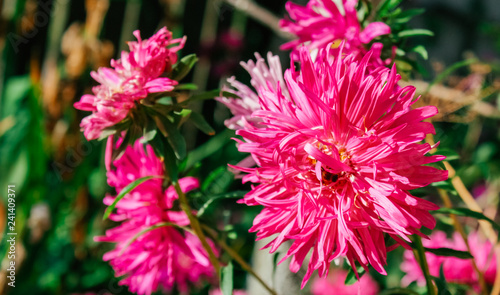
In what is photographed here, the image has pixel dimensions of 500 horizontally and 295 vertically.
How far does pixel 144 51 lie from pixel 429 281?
0.29 meters

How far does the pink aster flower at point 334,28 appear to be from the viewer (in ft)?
1.12

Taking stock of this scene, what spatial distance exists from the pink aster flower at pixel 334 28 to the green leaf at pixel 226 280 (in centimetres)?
19

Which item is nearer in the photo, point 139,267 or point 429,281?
point 429,281

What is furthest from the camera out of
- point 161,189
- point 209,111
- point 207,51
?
point 209,111

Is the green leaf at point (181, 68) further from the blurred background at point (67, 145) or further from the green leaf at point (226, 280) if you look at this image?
the blurred background at point (67, 145)

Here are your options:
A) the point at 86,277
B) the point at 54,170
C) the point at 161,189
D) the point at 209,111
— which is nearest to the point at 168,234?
the point at 161,189

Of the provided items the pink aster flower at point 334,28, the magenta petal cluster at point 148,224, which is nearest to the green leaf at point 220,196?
the magenta petal cluster at point 148,224

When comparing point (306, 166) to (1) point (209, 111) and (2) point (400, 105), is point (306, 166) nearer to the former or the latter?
(2) point (400, 105)

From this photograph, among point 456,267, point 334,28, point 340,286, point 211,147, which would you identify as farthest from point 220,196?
point 211,147

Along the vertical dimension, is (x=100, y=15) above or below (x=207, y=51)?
above

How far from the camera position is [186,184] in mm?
423

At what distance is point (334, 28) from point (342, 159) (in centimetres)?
12

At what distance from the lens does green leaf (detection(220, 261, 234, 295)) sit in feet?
1.15

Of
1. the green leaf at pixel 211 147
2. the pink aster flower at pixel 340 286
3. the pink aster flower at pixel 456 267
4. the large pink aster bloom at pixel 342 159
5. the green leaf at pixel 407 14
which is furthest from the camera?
the green leaf at pixel 211 147
